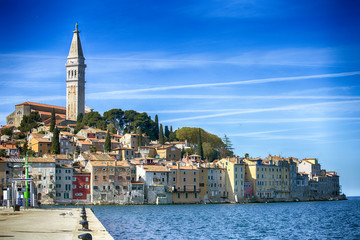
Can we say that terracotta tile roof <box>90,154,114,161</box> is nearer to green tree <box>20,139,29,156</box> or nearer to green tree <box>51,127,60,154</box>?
green tree <box>51,127,60,154</box>

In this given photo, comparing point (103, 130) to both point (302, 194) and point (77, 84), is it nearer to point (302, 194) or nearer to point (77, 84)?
point (77, 84)

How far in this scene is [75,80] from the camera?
108938mm

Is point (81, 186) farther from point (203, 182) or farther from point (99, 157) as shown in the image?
point (203, 182)

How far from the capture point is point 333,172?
110 m

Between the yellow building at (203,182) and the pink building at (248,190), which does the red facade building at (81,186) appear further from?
the pink building at (248,190)

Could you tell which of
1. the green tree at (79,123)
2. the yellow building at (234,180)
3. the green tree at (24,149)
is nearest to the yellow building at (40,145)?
the green tree at (24,149)

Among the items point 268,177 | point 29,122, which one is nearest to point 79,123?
point 29,122

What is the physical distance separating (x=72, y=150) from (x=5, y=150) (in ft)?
45.5

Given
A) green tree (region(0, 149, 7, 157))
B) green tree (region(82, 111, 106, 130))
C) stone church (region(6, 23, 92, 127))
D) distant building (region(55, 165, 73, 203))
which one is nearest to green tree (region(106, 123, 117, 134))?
green tree (region(82, 111, 106, 130))

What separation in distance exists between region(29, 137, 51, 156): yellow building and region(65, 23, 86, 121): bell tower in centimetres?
2631

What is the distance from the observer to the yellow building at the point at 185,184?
2918 inches

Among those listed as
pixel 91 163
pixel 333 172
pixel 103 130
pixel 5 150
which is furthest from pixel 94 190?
pixel 333 172

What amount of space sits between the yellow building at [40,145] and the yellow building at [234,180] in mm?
27453

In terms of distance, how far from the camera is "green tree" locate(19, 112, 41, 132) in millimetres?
95619
